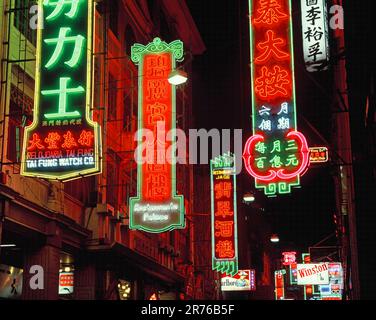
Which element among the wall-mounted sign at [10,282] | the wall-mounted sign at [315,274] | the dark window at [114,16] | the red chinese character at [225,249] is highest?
the dark window at [114,16]

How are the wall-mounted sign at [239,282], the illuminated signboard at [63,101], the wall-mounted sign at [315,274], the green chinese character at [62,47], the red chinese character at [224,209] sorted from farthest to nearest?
1. the wall-mounted sign at [239,282]
2. the red chinese character at [224,209]
3. the wall-mounted sign at [315,274]
4. the green chinese character at [62,47]
5. the illuminated signboard at [63,101]

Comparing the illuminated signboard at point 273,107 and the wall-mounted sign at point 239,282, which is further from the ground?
the illuminated signboard at point 273,107

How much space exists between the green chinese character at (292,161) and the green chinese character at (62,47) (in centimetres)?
666

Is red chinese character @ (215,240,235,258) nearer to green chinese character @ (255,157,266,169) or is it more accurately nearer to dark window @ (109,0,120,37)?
dark window @ (109,0,120,37)

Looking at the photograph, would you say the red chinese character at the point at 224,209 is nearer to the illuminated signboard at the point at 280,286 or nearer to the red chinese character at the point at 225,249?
the red chinese character at the point at 225,249

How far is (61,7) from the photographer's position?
17.1 meters

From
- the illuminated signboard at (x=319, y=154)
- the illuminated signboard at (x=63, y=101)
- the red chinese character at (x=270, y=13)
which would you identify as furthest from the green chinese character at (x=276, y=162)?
the illuminated signboard at (x=63, y=101)

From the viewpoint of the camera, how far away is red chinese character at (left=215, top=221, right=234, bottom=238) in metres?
32.8

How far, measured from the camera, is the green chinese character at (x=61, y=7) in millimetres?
16984

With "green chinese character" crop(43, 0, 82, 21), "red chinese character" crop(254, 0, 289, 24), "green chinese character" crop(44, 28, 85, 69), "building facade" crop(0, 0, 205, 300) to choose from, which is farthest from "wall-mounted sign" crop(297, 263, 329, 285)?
"green chinese character" crop(43, 0, 82, 21)

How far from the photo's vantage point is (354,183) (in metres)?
19.8

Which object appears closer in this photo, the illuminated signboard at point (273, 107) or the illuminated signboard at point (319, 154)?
the illuminated signboard at point (273, 107)

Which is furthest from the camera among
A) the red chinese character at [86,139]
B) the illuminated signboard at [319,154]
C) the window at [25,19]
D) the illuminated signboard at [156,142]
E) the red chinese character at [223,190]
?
the red chinese character at [223,190]

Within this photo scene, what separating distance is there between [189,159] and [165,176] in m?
15.4
